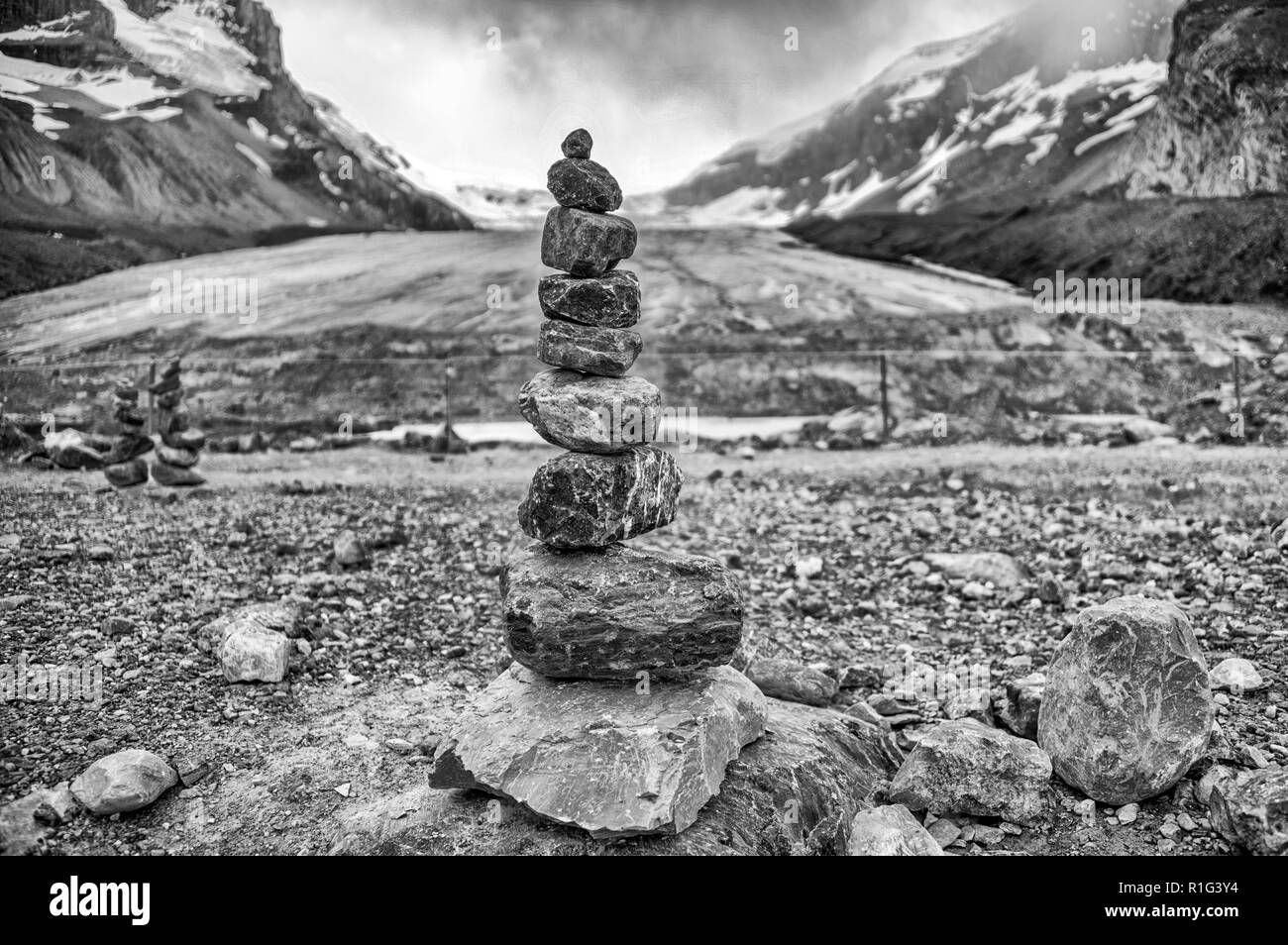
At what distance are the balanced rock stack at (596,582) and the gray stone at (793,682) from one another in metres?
0.83

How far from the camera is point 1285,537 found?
7.57 meters

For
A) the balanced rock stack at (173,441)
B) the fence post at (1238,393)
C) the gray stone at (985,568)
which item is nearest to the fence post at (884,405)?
the fence post at (1238,393)

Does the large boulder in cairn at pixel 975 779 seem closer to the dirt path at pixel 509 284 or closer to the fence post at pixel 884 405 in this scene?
the fence post at pixel 884 405

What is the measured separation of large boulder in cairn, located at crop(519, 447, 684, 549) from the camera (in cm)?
428

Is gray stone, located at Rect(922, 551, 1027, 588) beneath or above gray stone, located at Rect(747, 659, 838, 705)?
above

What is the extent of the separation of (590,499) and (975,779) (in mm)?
2316

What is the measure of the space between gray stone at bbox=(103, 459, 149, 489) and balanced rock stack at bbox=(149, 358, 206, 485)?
0.31 m

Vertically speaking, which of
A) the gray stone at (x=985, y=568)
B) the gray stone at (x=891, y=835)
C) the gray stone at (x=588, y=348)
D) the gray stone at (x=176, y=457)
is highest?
→ the gray stone at (x=588, y=348)

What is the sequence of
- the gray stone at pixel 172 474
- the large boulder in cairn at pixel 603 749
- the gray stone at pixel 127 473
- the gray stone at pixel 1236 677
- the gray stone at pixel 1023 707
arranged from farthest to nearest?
the gray stone at pixel 172 474
the gray stone at pixel 127 473
the gray stone at pixel 1236 677
the gray stone at pixel 1023 707
the large boulder in cairn at pixel 603 749

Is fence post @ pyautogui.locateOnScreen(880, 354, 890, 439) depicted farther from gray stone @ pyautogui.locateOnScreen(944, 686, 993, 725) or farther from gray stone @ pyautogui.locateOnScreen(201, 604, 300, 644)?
gray stone @ pyautogui.locateOnScreen(201, 604, 300, 644)

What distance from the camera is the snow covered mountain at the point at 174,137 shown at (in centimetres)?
875

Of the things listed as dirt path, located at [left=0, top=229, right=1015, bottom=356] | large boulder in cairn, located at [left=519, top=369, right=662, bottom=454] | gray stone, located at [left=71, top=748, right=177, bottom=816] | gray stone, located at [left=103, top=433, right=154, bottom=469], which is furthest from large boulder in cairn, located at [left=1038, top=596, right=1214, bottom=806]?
dirt path, located at [left=0, top=229, right=1015, bottom=356]

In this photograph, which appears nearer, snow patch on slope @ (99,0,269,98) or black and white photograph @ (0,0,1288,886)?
black and white photograph @ (0,0,1288,886)

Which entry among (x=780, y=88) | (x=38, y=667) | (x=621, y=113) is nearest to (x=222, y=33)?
(x=621, y=113)
